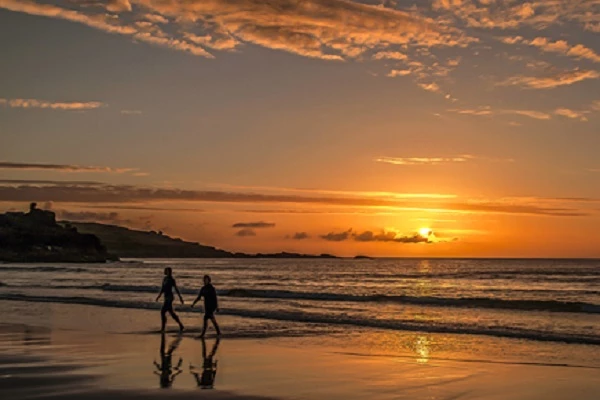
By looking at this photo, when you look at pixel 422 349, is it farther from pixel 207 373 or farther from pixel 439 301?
pixel 439 301

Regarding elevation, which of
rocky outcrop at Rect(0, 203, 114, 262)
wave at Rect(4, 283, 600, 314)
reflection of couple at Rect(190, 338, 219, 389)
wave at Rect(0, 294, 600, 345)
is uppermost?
rocky outcrop at Rect(0, 203, 114, 262)

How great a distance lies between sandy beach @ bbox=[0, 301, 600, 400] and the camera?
12.6 meters

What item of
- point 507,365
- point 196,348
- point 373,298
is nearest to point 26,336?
point 196,348

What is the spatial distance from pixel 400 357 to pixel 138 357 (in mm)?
6218

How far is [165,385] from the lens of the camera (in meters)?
13.0

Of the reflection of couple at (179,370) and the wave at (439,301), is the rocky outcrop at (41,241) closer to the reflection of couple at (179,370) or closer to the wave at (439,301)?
the wave at (439,301)

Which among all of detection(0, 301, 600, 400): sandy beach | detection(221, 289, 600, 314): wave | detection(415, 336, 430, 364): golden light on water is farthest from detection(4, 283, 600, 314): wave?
detection(415, 336, 430, 364): golden light on water

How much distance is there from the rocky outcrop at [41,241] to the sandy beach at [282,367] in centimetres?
16291

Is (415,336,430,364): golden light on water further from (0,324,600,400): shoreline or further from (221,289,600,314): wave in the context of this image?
(221,289,600,314): wave

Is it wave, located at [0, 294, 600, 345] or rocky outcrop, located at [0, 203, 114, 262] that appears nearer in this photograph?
wave, located at [0, 294, 600, 345]

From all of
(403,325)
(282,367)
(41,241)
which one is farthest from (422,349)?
(41,241)

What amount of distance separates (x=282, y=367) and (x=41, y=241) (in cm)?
18061

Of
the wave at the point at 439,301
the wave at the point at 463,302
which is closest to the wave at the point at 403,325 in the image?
the wave at the point at 439,301

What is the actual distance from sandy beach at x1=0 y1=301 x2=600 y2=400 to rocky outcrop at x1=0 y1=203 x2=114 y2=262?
534 feet
